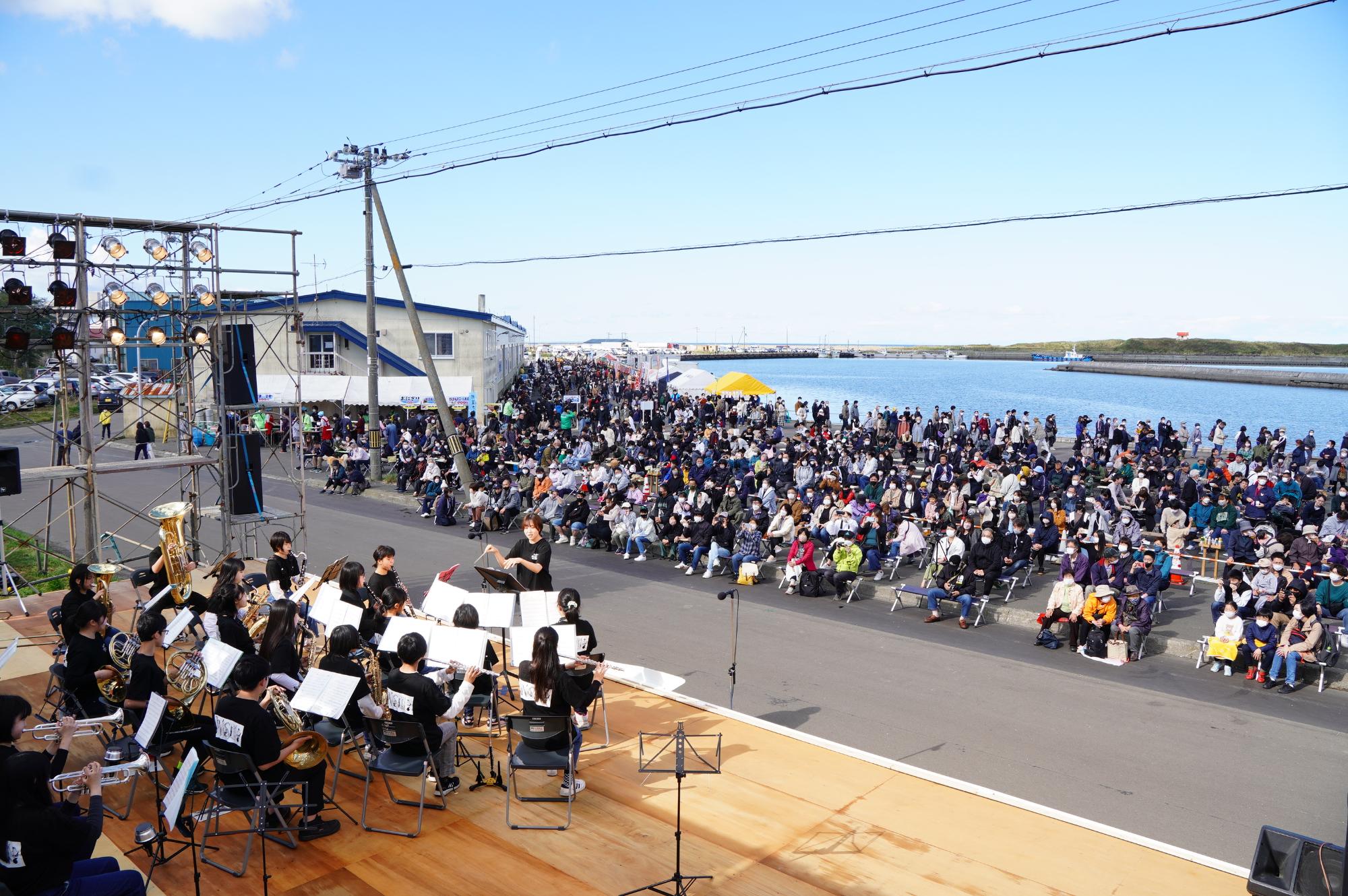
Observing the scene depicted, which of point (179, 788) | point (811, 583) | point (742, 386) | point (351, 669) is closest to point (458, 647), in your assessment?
point (351, 669)

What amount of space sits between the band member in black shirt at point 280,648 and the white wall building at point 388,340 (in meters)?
28.1

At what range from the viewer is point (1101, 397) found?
3164 inches

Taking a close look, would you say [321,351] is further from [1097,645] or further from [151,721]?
[151,721]

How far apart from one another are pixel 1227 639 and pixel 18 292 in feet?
53.3

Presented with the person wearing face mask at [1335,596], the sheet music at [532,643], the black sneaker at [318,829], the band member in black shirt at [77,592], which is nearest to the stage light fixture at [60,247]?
the band member in black shirt at [77,592]

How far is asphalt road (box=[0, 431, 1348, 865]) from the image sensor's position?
7.36m

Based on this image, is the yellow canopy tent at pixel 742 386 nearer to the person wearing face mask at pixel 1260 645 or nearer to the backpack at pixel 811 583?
the backpack at pixel 811 583

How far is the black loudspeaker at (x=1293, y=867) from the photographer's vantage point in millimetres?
4648

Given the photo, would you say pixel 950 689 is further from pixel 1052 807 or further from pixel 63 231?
pixel 63 231

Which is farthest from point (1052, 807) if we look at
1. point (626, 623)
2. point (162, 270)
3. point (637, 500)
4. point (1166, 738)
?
point (162, 270)

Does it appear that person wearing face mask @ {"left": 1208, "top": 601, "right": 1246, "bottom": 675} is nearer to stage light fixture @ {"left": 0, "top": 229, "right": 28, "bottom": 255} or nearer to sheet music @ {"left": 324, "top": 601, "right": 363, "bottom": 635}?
sheet music @ {"left": 324, "top": 601, "right": 363, "bottom": 635}

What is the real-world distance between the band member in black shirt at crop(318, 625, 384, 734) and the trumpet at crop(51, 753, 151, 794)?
1.18 metres

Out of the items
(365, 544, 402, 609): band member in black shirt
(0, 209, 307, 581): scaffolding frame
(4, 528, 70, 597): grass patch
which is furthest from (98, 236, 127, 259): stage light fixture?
(365, 544, 402, 609): band member in black shirt

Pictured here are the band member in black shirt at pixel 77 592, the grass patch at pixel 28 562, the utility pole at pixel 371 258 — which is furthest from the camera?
the utility pole at pixel 371 258
